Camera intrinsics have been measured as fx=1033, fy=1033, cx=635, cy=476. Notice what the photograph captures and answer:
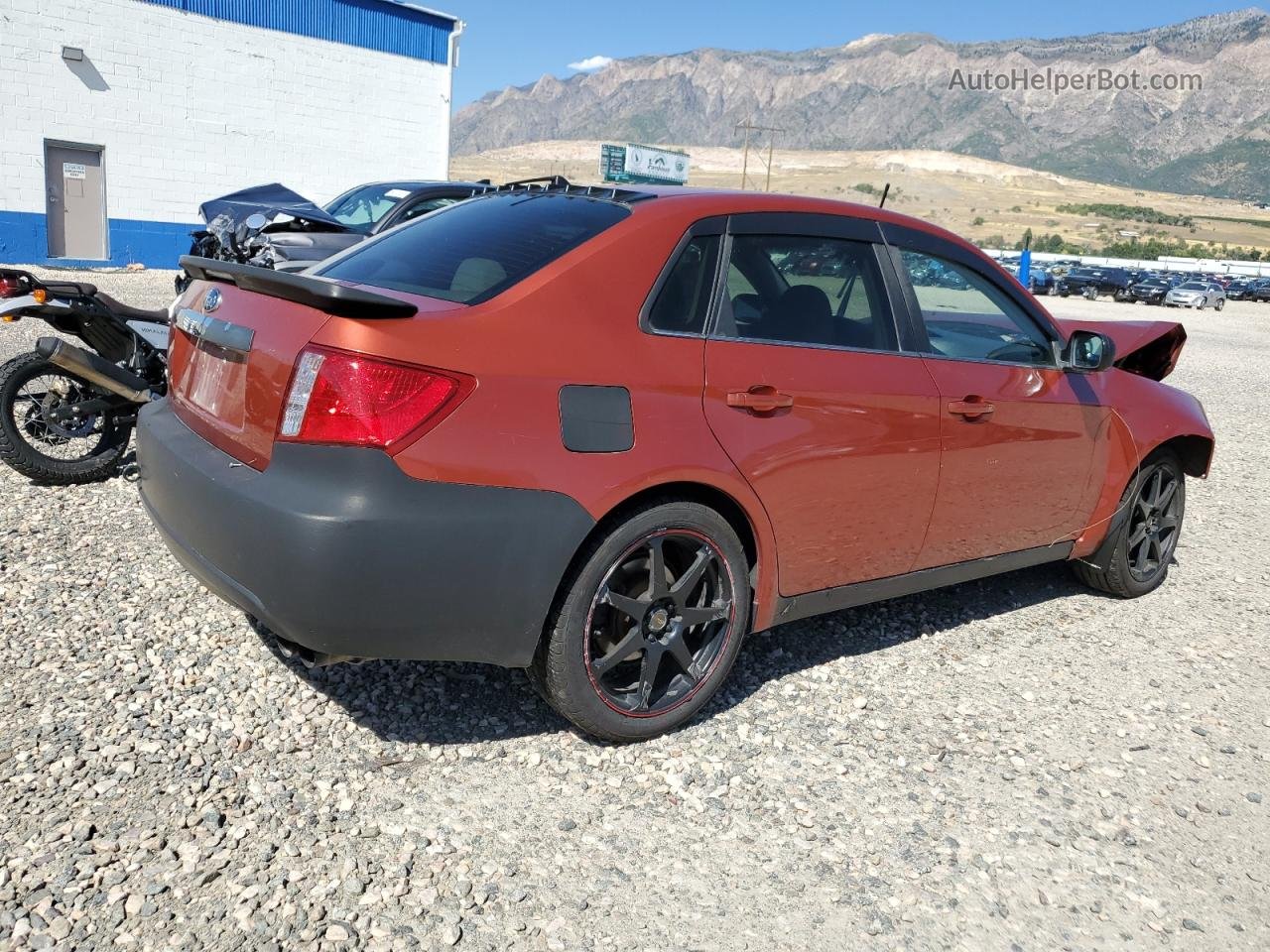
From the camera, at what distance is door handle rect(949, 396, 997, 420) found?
384 cm

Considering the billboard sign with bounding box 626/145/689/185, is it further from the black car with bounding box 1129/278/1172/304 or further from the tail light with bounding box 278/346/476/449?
the tail light with bounding box 278/346/476/449

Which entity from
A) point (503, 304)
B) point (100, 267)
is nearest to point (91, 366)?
point (503, 304)

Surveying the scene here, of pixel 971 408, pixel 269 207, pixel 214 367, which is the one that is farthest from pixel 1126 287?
pixel 214 367

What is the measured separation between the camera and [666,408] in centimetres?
303

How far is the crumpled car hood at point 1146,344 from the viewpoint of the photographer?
4.96 metres

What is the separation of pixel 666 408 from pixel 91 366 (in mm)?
3568

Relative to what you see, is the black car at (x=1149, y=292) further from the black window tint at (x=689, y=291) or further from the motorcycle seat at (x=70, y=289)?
the black window tint at (x=689, y=291)

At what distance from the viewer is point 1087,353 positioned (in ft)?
14.4

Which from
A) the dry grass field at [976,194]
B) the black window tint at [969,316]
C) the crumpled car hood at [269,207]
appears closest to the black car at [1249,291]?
the dry grass field at [976,194]

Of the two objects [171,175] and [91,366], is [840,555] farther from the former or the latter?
[171,175]

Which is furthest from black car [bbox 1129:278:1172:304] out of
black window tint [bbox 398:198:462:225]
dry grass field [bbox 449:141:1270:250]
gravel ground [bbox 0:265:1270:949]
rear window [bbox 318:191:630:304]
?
rear window [bbox 318:191:630:304]

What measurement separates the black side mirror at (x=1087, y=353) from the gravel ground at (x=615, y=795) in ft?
3.97

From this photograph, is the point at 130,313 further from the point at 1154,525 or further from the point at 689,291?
the point at 1154,525

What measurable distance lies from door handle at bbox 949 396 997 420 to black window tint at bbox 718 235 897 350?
0.35 m
